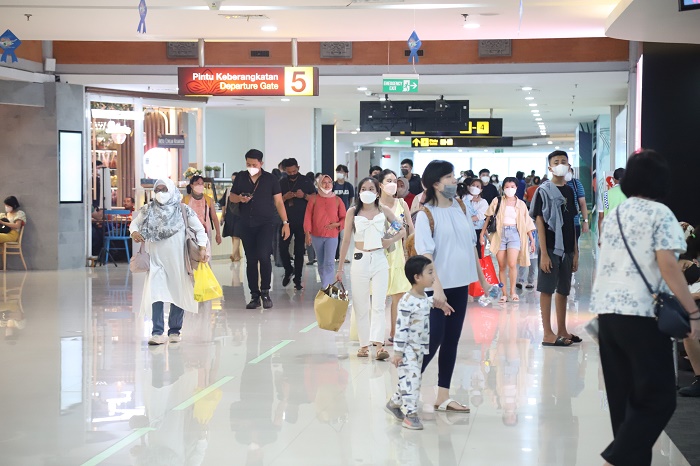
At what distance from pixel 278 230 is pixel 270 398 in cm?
908

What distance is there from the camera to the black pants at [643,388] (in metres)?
4.23

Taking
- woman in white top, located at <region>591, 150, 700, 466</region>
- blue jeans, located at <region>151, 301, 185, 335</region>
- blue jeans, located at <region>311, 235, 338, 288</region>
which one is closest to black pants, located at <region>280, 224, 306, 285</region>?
blue jeans, located at <region>311, 235, 338, 288</region>

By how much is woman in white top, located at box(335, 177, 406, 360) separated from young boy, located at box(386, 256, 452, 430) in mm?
2126

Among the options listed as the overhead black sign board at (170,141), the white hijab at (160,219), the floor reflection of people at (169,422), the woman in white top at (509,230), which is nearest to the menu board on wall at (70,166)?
the overhead black sign board at (170,141)

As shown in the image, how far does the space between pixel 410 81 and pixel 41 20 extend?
5757 millimetres

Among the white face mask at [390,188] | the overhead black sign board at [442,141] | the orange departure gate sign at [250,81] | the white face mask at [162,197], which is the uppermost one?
the orange departure gate sign at [250,81]

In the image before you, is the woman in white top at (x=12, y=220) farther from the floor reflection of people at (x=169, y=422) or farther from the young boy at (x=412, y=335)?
the young boy at (x=412, y=335)

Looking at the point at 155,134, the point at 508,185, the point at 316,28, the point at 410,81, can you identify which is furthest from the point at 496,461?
the point at 155,134

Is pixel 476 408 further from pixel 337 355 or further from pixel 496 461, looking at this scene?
pixel 337 355

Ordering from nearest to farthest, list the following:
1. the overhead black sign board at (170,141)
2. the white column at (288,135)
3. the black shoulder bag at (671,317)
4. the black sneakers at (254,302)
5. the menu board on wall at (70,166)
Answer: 1. the black shoulder bag at (671,317)
2. the black sneakers at (254,302)
3. the menu board on wall at (70,166)
4. the overhead black sign board at (170,141)
5. the white column at (288,135)

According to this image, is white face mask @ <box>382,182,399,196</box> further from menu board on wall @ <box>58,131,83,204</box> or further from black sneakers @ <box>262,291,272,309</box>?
menu board on wall @ <box>58,131,83,204</box>

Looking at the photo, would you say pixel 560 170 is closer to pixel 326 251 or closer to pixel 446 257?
pixel 446 257

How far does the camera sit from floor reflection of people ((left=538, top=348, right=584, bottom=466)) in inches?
207

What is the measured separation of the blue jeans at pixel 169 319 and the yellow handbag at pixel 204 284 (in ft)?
0.94
